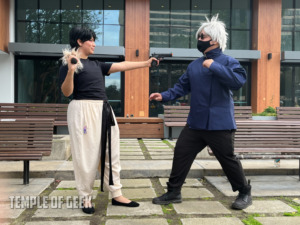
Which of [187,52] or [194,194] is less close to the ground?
[187,52]

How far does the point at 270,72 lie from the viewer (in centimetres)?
1675

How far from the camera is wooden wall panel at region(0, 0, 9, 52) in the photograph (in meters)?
13.8

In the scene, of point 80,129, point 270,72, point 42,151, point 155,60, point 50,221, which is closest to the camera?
point 50,221

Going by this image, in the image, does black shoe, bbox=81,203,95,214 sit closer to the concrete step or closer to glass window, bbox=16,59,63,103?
the concrete step

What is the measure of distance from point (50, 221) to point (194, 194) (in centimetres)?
169

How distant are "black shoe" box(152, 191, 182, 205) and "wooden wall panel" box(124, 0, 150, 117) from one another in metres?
12.7

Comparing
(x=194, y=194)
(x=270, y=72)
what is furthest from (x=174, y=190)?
(x=270, y=72)

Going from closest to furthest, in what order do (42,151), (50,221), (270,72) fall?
(50,221) → (42,151) → (270,72)

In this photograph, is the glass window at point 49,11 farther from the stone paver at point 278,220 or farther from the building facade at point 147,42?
the stone paver at point 278,220

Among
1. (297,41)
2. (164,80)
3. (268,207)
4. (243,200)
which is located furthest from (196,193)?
(297,41)

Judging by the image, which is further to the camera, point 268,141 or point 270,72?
point 270,72

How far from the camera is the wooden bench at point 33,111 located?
27.1 feet

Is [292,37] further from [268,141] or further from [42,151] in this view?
[42,151]

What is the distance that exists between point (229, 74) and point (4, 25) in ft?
47.0
